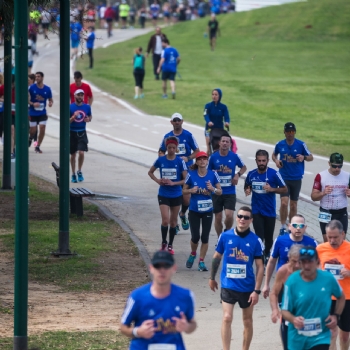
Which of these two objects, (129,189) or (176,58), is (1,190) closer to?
(129,189)

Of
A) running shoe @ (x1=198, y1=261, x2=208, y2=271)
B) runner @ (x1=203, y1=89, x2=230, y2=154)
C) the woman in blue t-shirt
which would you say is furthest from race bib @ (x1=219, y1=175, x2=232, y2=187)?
runner @ (x1=203, y1=89, x2=230, y2=154)

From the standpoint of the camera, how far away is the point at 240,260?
10.2 metres

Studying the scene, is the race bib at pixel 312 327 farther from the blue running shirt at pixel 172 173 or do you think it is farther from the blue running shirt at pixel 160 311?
the blue running shirt at pixel 172 173

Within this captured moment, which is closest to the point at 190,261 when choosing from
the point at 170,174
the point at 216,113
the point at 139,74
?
the point at 170,174

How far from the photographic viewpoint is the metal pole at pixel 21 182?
9.75 metres

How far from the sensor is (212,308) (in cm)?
1193

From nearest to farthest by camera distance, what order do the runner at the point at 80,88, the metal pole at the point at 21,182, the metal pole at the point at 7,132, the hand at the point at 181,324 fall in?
1. the hand at the point at 181,324
2. the metal pole at the point at 21,182
3. the metal pole at the point at 7,132
4. the runner at the point at 80,88

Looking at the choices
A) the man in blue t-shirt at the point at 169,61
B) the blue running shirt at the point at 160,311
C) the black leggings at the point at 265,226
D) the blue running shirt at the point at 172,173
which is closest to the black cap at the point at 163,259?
the blue running shirt at the point at 160,311

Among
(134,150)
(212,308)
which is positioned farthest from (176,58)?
(212,308)

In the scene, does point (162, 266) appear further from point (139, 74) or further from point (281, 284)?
point (139, 74)

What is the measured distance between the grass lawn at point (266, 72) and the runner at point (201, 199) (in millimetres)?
13177

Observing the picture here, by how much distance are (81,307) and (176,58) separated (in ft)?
83.0

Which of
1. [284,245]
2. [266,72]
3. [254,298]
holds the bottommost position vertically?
[254,298]

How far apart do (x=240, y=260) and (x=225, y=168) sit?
4.99 meters
